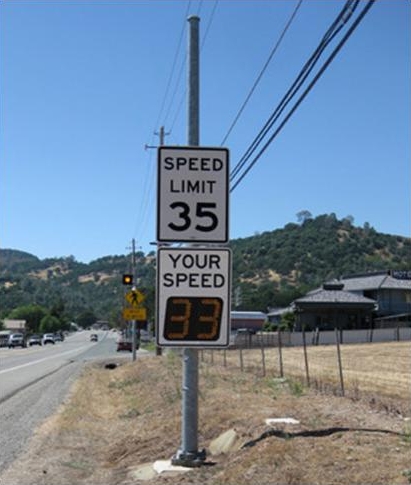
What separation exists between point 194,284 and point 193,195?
1073 mm

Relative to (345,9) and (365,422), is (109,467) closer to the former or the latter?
(365,422)

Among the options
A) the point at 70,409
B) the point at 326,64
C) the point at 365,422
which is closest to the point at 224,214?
the point at 326,64

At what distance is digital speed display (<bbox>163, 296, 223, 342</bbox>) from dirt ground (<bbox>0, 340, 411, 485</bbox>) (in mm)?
1459

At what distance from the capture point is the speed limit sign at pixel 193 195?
29.3 feet

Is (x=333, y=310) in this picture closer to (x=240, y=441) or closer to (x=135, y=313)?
(x=135, y=313)

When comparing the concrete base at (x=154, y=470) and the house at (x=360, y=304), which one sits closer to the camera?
the concrete base at (x=154, y=470)

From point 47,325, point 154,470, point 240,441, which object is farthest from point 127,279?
point 47,325

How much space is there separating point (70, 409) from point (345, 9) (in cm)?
1189

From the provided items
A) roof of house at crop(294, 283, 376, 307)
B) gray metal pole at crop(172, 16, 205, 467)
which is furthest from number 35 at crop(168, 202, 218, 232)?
roof of house at crop(294, 283, 376, 307)

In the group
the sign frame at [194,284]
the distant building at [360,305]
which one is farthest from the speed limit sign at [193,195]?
the distant building at [360,305]

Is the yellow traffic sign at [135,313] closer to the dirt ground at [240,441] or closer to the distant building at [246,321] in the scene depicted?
the dirt ground at [240,441]

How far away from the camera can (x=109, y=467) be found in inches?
413

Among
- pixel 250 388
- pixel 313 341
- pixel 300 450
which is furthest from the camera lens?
pixel 313 341

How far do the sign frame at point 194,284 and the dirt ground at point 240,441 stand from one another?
1.45m
